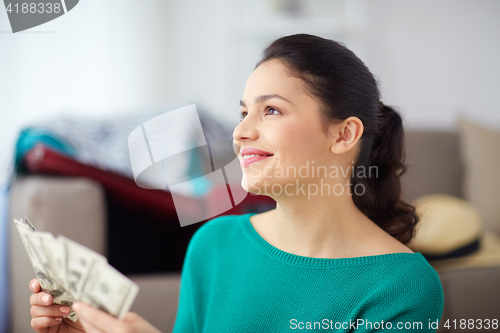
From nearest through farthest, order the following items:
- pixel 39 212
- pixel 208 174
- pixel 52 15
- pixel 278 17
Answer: pixel 39 212, pixel 52 15, pixel 208 174, pixel 278 17

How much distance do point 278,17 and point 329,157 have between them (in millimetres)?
1683

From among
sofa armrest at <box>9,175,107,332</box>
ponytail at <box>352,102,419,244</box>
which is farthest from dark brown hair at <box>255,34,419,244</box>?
sofa armrest at <box>9,175,107,332</box>

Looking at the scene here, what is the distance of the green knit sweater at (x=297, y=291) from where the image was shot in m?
0.69

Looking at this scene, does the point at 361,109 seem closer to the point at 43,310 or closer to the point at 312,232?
the point at 312,232

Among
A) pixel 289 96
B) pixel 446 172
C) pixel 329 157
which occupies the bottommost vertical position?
pixel 446 172

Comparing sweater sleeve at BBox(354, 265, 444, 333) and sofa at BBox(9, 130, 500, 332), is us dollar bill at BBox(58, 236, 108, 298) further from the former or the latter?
sofa at BBox(9, 130, 500, 332)

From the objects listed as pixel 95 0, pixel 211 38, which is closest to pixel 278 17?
pixel 211 38

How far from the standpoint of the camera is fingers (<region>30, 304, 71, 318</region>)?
71 cm

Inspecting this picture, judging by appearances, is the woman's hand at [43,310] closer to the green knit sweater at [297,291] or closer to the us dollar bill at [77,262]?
the us dollar bill at [77,262]

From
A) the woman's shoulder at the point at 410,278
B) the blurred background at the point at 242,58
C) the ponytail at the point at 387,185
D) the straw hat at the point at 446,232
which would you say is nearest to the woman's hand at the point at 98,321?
the woman's shoulder at the point at 410,278

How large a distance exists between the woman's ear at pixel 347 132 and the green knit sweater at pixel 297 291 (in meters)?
0.23

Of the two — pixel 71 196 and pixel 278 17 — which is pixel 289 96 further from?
pixel 278 17

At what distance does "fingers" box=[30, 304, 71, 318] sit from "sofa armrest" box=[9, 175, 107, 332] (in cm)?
51

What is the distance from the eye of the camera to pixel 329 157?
2.64 feet
